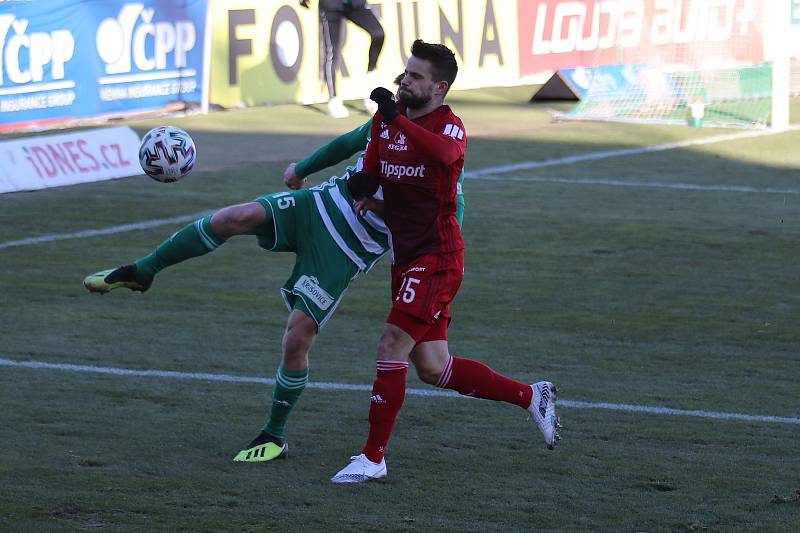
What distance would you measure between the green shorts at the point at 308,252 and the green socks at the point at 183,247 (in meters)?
0.27

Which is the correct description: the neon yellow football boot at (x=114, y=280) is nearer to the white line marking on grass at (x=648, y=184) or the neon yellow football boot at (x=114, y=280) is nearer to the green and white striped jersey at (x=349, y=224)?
the green and white striped jersey at (x=349, y=224)

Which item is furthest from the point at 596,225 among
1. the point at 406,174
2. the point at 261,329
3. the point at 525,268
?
the point at 406,174

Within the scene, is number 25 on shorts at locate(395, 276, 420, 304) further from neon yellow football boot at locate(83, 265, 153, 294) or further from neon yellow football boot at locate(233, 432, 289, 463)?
neon yellow football boot at locate(83, 265, 153, 294)

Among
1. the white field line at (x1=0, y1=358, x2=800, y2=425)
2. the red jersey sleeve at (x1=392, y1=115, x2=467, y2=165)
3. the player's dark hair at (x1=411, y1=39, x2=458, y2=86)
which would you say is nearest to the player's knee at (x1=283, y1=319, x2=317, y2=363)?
the red jersey sleeve at (x1=392, y1=115, x2=467, y2=165)

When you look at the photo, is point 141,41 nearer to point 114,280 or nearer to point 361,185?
point 114,280

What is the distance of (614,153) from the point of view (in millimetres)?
16156

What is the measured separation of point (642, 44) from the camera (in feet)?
70.5

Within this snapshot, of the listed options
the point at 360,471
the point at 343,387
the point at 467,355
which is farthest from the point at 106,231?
the point at 360,471

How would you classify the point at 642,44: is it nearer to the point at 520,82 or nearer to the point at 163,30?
the point at 520,82

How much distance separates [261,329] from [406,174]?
3.04m

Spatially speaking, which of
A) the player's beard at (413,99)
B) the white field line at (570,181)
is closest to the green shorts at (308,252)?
the player's beard at (413,99)

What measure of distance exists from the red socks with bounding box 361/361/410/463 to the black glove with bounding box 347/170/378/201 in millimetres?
681

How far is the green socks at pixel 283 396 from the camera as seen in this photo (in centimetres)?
602

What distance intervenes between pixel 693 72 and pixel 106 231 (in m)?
11.3
